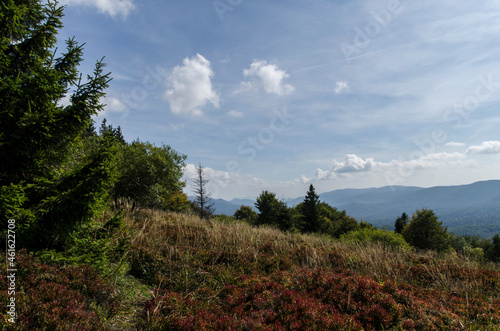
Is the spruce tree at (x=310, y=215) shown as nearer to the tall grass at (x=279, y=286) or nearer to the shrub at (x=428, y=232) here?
the shrub at (x=428, y=232)

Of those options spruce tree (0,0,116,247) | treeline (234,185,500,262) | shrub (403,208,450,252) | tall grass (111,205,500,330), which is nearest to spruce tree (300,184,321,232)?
treeline (234,185,500,262)

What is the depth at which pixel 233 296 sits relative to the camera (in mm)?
4367

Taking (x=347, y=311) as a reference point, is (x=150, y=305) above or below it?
above

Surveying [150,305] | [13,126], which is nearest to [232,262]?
[150,305]

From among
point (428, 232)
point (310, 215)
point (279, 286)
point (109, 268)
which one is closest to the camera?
point (279, 286)

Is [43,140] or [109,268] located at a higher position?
[43,140]

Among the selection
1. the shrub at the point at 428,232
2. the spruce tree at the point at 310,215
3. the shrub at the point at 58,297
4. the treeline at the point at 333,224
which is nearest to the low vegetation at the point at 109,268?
the shrub at the point at 58,297

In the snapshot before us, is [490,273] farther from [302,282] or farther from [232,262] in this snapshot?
[232,262]

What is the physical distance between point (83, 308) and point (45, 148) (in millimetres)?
3795
